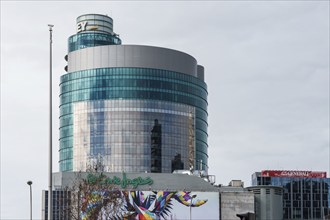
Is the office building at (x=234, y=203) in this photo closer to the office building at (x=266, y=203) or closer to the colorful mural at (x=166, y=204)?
the colorful mural at (x=166, y=204)

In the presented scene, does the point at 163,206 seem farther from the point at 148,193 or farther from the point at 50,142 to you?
the point at 50,142

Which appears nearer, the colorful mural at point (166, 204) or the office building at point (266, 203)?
the colorful mural at point (166, 204)

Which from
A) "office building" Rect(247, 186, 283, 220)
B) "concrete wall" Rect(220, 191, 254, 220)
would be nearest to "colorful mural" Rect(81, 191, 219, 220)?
"concrete wall" Rect(220, 191, 254, 220)

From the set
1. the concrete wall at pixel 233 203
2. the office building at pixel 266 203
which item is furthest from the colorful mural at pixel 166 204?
the office building at pixel 266 203

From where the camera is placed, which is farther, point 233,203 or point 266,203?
point 266,203

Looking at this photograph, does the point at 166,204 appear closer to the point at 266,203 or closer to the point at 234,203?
the point at 234,203

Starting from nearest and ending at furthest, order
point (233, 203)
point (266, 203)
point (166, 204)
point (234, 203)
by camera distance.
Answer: point (166, 204) < point (233, 203) < point (234, 203) < point (266, 203)

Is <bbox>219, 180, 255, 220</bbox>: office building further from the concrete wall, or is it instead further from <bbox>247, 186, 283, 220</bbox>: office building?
<bbox>247, 186, 283, 220</bbox>: office building

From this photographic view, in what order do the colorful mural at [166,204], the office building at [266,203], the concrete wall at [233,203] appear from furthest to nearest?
the office building at [266,203] < the concrete wall at [233,203] < the colorful mural at [166,204]

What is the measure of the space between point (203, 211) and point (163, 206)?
8.31m

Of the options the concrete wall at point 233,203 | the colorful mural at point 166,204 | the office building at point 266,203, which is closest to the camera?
the colorful mural at point 166,204

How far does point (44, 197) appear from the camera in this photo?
185 m

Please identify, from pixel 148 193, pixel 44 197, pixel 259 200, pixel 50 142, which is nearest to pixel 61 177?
pixel 44 197

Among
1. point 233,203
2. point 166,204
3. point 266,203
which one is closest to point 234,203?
point 233,203
